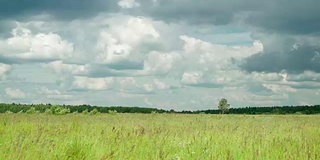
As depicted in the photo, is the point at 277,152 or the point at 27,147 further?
the point at 277,152

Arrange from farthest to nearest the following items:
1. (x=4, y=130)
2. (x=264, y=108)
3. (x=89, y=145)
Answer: (x=264, y=108), (x=4, y=130), (x=89, y=145)

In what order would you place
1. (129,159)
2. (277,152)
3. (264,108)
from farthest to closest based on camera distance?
(264,108)
(277,152)
(129,159)

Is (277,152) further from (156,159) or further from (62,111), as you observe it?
(62,111)

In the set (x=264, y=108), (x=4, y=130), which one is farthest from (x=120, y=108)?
(x=4, y=130)

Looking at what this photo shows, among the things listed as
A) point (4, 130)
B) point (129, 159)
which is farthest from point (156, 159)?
point (4, 130)

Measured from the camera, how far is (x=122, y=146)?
29.4ft

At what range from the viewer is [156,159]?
6.85 metres

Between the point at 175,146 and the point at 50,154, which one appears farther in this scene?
the point at 175,146

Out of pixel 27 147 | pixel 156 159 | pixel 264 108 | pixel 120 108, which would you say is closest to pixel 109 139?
pixel 27 147

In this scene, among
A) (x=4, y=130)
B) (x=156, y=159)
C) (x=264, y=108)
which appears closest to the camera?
(x=156, y=159)

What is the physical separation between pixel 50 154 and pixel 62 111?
39546 millimetres

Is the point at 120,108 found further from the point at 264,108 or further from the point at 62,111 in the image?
the point at 62,111

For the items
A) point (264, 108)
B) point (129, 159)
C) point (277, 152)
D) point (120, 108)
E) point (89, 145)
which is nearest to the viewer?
point (129, 159)

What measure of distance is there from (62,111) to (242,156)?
131ft
